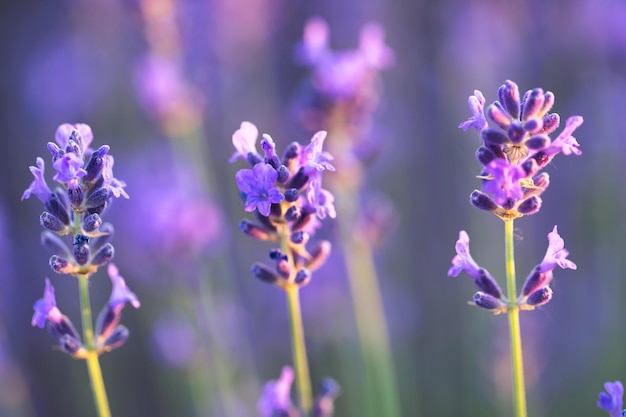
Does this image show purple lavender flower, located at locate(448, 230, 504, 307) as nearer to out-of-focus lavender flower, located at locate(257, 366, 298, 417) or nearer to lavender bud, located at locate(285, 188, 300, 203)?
lavender bud, located at locate(285, 188, 300, 203)

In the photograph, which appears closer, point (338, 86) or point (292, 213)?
point (292, 213)

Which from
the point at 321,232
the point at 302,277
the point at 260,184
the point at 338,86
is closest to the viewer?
the point at 260,184

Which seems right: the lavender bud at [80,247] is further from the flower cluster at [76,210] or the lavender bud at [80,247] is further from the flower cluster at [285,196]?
the flower cluster at [285,196]

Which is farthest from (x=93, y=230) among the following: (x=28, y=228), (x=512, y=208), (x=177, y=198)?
(x=28, y=228)

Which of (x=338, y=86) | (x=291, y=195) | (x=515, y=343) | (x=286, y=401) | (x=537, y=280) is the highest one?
(x=338, y=86)

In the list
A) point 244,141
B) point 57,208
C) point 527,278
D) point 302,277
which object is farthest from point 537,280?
point 57,208

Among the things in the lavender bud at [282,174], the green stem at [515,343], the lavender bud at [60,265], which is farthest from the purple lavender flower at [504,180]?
the lavender bud at [60,265]

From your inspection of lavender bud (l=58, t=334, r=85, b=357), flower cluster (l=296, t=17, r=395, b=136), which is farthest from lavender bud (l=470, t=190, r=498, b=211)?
flower cluster (l=296, t=17, r=395, b=136)

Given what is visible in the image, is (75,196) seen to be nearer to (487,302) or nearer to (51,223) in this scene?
(51,223)
